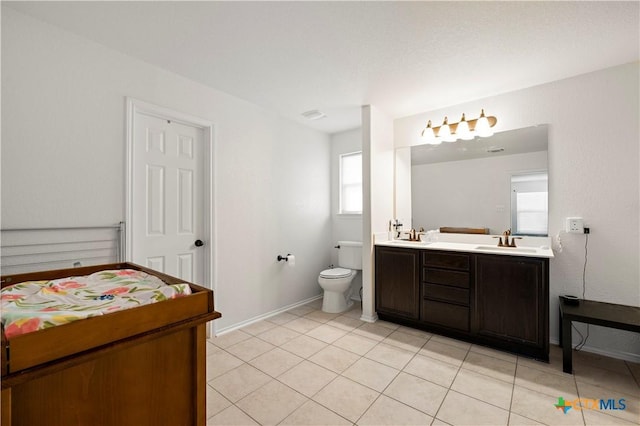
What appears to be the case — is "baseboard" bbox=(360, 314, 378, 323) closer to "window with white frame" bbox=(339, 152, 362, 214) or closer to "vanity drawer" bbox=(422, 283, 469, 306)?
"vanity drawer" bbox=(422, 283, 469, 306)

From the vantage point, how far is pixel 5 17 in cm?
171

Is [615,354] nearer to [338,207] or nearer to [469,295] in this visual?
[469,295]

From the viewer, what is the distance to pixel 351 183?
4117mm

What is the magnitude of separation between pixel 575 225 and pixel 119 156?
12.3 feet

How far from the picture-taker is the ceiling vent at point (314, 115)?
11.0ft

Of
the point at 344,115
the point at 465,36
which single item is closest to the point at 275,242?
the point at 344,115

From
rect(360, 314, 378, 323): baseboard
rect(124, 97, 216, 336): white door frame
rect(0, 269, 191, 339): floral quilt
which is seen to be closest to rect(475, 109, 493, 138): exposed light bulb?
rect(360, 314, 378, 323): baseboard

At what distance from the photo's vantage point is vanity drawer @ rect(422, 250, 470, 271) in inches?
104

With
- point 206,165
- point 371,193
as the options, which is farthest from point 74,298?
point 371,193

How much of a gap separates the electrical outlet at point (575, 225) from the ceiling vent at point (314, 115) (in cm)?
262

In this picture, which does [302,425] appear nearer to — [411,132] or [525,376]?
[525,376]

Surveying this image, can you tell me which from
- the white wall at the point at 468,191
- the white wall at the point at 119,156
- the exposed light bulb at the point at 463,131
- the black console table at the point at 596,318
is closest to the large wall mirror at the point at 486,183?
the white wall at the point at 468,191

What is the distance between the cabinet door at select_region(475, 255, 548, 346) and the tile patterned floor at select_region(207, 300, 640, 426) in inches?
8.2

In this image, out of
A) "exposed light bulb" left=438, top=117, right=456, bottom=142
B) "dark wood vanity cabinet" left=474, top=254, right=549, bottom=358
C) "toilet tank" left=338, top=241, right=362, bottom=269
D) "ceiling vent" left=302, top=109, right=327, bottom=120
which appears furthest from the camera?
"toilet tank" left=338, top=241, right=362, bottom=269
